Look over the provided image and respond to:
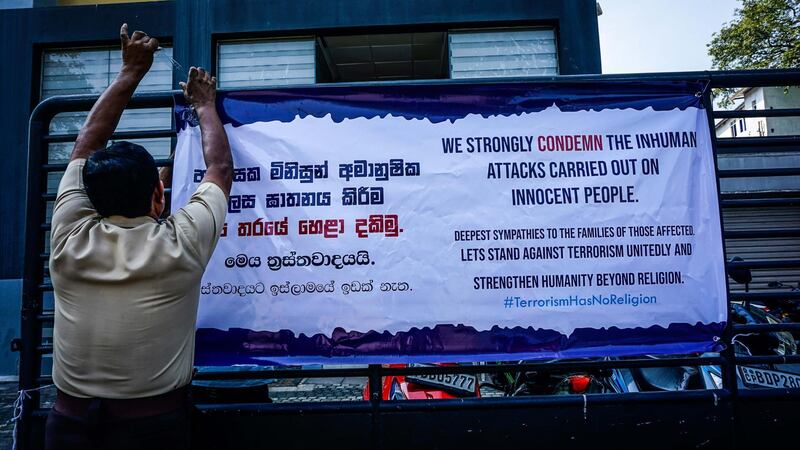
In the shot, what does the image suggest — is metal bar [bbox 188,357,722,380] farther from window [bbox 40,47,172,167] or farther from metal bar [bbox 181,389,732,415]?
window [bbox 40,47,172,167]

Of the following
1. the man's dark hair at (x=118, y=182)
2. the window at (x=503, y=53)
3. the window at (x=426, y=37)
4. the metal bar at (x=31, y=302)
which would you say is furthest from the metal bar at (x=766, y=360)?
the window at (x=503, y=53)

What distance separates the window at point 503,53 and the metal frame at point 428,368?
205 inches

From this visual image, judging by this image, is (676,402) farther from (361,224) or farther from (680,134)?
(361,224)

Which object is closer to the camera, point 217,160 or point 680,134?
point 217,160

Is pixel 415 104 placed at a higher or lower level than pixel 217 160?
higher

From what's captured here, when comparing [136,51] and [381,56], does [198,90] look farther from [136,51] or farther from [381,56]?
[381,56]

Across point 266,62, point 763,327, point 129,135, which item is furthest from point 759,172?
point 266,62

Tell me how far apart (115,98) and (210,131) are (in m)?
0.40

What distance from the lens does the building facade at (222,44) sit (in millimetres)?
7754

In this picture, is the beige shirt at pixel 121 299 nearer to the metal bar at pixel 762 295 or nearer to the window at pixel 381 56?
the metal bar at pixel 762 295

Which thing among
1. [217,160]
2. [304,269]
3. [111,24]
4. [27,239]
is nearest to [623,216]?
[304,269]

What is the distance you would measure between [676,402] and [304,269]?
6.34 ft

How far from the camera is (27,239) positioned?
2.67m

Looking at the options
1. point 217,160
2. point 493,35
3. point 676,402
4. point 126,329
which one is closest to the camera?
point 126,329
